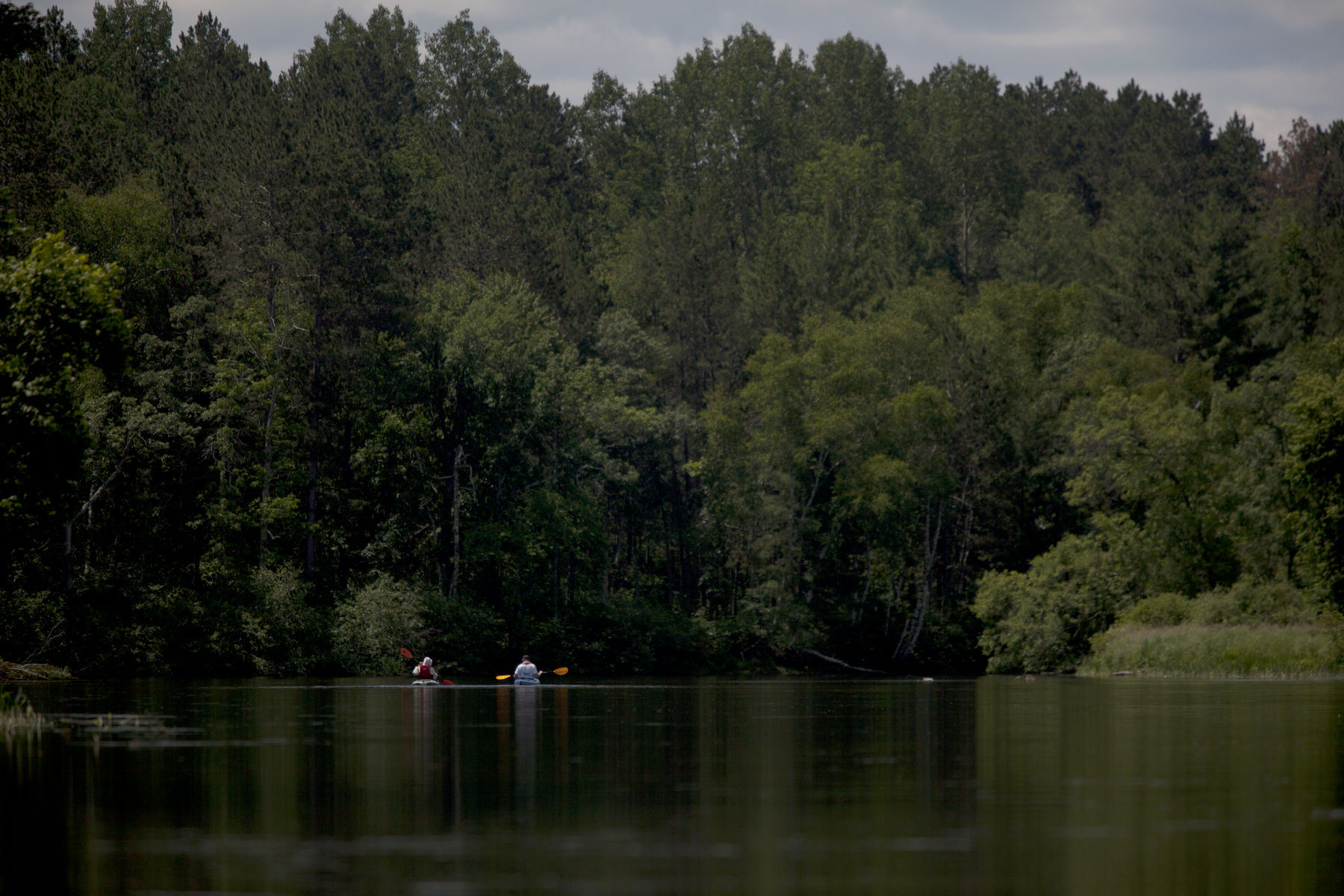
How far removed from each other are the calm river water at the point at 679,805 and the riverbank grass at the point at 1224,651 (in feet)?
65.5

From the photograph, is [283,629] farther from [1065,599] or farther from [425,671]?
[1065,599]

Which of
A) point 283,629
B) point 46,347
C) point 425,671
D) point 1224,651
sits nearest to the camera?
point 46,347

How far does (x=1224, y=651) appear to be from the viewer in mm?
50594

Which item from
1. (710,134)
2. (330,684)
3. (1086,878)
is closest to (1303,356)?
(330,684)

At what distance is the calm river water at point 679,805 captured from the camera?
10.6m

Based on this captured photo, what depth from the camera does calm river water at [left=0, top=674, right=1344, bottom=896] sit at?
1058 cm

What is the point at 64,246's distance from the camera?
27.3m

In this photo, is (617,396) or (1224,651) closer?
(1224,651)

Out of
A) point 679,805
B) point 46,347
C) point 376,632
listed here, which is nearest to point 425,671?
point 376,632

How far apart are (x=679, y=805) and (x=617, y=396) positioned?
199ft

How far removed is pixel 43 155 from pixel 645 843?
5074cm

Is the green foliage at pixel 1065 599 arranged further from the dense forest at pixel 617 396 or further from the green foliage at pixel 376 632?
the green foliage at pixel 376 632

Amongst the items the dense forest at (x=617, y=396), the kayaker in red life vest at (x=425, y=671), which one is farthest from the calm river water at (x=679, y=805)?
the dense forest at (x=617, y=396)

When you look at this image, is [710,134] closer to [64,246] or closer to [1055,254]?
[1055,254]
